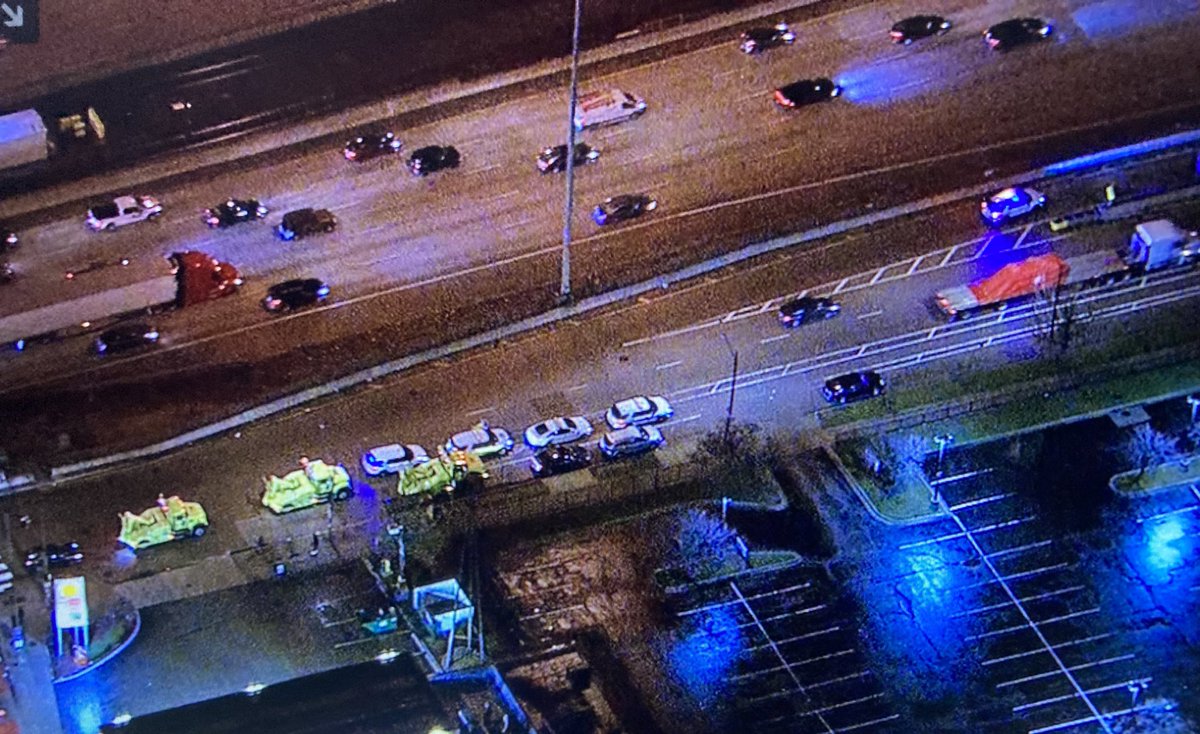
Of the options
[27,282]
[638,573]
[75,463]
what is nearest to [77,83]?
[27,282]

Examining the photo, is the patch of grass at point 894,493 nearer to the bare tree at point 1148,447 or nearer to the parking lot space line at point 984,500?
the parking lot space line at point 984,500

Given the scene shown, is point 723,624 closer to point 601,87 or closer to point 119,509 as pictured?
point 119,509

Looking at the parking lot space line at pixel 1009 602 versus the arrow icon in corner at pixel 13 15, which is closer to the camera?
the parking lot space line at pixel 1009 602

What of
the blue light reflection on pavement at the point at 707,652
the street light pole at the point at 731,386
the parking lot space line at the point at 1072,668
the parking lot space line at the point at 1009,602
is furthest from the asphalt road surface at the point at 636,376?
the parking lot space line at the point at 1072,668

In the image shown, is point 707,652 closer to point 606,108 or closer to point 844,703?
point 844,703

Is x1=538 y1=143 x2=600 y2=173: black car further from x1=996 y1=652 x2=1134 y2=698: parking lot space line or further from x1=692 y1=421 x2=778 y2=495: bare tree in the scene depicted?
x1=996 y1=652 x2=1134 y2=698: parking lot space line

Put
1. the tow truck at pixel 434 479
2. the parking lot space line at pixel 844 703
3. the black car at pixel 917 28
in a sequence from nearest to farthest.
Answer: the parking lot space line at pixel 844 703 < the tow truck at pixel 434 479 < the black car at pixel 917 28
